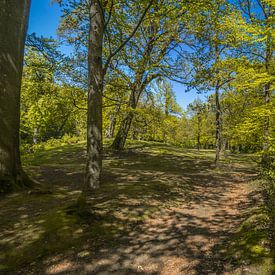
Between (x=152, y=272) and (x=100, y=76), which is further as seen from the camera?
(x=100, y=76)

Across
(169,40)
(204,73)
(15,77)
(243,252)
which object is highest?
(169,40)

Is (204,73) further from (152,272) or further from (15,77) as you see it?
(152,272)

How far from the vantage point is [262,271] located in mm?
3180

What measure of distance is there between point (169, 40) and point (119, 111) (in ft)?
18.9

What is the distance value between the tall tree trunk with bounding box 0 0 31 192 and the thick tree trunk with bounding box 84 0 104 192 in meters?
2.18

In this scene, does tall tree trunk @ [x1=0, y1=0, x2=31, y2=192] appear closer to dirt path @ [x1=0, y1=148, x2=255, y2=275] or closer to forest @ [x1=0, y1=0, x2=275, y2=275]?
forest @ [x1=0, y1=0, x2=275, y2=275]

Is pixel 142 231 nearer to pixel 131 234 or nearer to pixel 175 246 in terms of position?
pixel 131 234

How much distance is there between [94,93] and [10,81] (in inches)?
104

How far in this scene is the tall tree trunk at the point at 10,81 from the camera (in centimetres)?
661

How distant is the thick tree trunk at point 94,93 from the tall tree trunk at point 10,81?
218 centimetres

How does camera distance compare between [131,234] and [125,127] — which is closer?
[131,234]

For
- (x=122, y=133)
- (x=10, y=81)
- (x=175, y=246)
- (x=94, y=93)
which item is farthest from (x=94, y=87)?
(x=122, y=133)

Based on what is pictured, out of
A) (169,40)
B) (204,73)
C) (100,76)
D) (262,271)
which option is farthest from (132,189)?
(169,40)

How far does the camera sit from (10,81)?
22.4 feet
